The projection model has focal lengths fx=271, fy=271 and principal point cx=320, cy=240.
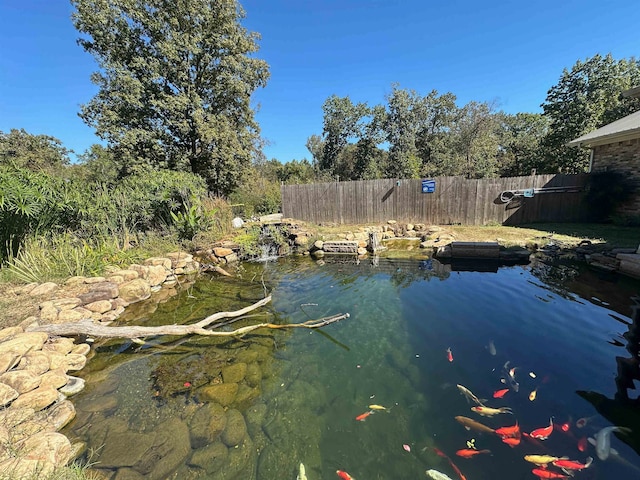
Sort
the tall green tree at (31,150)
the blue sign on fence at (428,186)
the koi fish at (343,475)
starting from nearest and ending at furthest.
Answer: the koi fish at (343,475), the blue sign on fence at (428,186), the tall green tree at (31,150)

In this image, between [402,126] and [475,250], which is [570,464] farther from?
[402,126]

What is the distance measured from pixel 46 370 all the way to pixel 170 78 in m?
11.6

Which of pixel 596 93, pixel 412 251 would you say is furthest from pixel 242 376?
pixel 596 93

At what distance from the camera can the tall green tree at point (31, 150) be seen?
14.5 m

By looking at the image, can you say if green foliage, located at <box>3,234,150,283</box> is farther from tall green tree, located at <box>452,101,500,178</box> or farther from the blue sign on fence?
tall green tree, located at <box>452,101,500,178</box>

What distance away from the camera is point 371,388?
8.70 ft

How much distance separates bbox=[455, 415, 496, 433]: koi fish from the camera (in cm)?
209

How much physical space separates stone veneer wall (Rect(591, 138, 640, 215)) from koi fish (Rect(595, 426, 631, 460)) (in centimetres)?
1045

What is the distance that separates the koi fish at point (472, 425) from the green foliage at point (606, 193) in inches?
428

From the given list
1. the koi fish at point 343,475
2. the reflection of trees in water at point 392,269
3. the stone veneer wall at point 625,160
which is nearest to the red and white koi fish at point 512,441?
the koi fish at point 343,475

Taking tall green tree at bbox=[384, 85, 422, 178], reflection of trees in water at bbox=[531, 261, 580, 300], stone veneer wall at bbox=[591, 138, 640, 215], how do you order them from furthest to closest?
tall green tree at bbox=[384, 85, 422, 178]
stone veneer wall at bbox=[591, 138, 640, 215]
reflection of trees in water at bbox=[531, 261, 580, 300]

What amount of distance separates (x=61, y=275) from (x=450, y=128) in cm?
2009

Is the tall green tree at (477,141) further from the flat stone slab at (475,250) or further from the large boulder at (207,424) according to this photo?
the large boulder at (207,424)

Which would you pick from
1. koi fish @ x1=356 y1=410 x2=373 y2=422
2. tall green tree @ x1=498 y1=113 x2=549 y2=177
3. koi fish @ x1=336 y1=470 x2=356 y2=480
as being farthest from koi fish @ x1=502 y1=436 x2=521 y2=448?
tall green tree @ x1=498 y1=113 x2=549 y2=177
